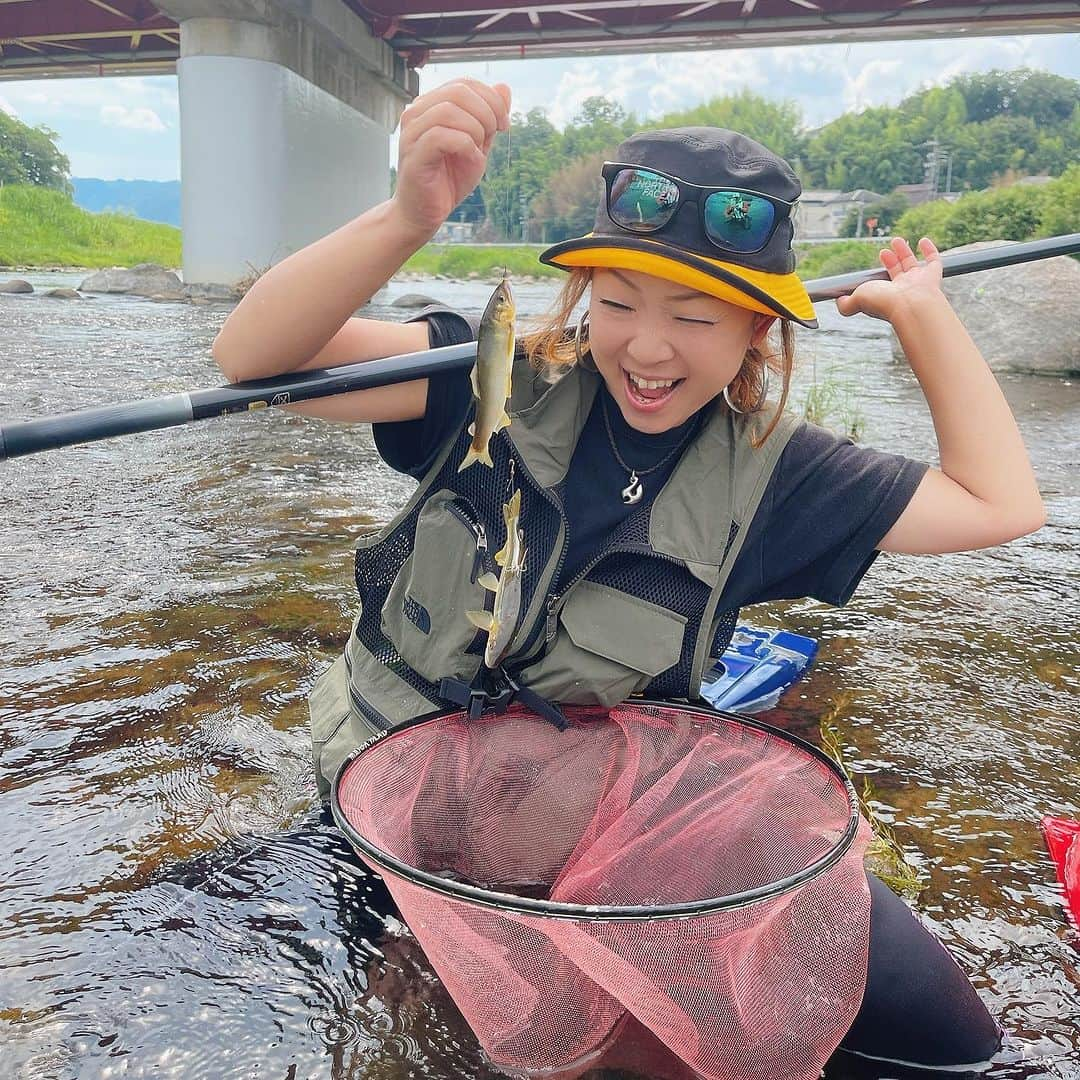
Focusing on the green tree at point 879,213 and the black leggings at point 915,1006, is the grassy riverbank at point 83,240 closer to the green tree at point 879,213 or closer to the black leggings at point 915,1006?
the green tree at point 879,213

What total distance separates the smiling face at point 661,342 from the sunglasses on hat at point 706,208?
0.34 ft

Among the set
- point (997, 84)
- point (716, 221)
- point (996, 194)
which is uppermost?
point (997, 84)

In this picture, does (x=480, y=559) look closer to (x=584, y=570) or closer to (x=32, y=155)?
(x=584, y=570)

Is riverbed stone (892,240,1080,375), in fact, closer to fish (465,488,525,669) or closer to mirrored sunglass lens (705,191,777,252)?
mirrored sunglass lens (705,191,777,252)

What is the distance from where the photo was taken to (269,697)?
294cm

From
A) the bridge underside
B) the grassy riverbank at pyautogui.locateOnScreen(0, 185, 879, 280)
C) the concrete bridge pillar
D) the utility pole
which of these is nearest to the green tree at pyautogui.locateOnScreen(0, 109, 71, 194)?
the grassy riverbank at pyautogui.locateOnScreen(0, 185, 879, 280)

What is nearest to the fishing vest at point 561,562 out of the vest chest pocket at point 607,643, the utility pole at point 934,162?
the vest chest pocket at point 607,643

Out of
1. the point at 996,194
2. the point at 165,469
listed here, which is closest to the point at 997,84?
the point at 996,194

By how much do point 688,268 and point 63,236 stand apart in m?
43.4

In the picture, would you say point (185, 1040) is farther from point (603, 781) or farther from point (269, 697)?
point (269, 697)

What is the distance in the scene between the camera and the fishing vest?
198cm

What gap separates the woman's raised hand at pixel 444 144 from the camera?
5.06 ft

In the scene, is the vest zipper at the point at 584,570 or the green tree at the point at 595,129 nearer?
the vest zipper at the point at 584,570

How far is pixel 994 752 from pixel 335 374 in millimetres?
2172
